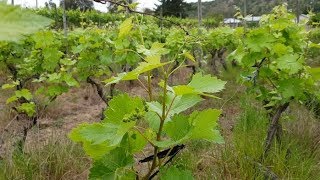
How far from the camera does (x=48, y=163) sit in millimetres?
2941

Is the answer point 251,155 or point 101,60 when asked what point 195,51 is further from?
point 251,155

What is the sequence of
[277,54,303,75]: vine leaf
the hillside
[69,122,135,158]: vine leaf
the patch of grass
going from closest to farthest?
[69,122,135,158]: vine leaf → [277,54,303,75]: vine leaf → the patch of grass → the hillside

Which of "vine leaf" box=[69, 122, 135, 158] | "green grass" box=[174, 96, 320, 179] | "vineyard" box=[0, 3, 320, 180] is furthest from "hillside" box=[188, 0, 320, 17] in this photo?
"vine leaf" box=[69, 122, 135, 158]

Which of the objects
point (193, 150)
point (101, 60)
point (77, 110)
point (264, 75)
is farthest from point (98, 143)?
point (77, 110)

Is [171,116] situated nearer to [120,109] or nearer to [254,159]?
[120,109]

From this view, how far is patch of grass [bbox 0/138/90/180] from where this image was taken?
277 centimetres

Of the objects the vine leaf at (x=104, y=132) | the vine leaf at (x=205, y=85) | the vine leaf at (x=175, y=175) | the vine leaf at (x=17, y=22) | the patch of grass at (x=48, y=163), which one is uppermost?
the vine leaf at (x=17, y=22)

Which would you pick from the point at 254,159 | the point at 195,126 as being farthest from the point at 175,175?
the point at 254,159

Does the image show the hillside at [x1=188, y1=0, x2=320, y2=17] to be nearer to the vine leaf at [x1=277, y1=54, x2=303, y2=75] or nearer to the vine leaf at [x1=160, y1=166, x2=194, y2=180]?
the vine leaf at [x1=277, y1=54, x2=303, y2=75]

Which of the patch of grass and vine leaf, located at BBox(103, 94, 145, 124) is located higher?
vine leaf, located at BBox(103, 94, 145, 124)

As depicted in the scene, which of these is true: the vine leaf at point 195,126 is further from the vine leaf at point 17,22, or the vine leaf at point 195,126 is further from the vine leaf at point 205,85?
the vine leaf at point 17,22

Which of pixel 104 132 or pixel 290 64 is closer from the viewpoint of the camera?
pixel 104 132

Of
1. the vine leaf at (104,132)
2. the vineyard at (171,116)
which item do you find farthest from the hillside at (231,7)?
the vine leaf at (104,132)

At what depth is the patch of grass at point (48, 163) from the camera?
2.77 metres
